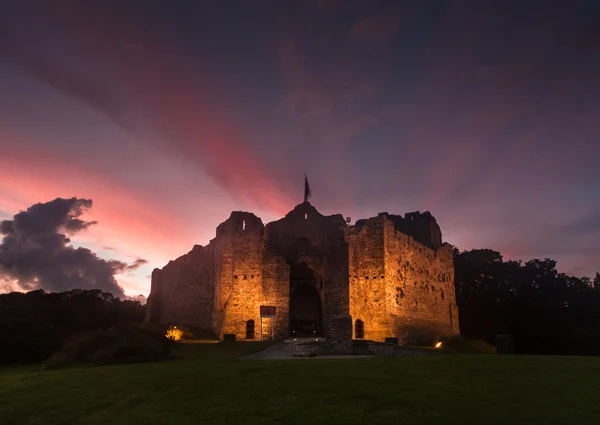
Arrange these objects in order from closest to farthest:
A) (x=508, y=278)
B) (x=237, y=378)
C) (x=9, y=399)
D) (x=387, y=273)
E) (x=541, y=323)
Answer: (x=9, y=399) → (x=237, y=378) → (x=387, y=273) → (x=541, y=323) → (x=508, y=278)

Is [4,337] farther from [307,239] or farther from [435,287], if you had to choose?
[435,287]

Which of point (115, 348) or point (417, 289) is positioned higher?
point (417, 289)

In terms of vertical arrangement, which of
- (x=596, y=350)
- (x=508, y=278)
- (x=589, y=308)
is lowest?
(x=596, y=350)

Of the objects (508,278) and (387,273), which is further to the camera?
(508,278)

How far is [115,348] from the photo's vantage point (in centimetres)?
2169

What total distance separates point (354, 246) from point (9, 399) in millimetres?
26825

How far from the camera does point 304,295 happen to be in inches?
1730

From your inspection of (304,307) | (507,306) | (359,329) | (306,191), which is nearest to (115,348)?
(359,329)

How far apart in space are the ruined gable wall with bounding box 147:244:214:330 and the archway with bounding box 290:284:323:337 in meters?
7.34

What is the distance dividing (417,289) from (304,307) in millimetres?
9744

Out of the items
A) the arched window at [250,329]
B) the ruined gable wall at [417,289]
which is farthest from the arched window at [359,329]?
the arched window at [250,329]

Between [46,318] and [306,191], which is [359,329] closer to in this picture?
[306,191]

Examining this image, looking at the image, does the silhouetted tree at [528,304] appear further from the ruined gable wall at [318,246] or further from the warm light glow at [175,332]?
the warm light glow at [175,332]

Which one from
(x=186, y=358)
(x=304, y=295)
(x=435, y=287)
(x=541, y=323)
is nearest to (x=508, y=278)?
(x=541, y=323)
